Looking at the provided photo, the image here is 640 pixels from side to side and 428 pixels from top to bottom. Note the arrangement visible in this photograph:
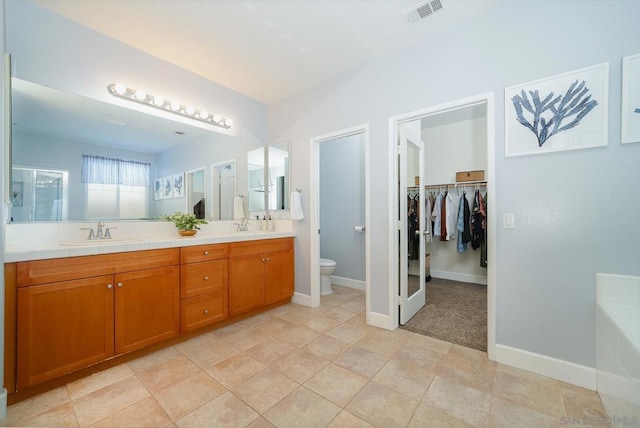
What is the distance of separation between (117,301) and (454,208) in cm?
442

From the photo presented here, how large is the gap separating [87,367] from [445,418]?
7.26ft

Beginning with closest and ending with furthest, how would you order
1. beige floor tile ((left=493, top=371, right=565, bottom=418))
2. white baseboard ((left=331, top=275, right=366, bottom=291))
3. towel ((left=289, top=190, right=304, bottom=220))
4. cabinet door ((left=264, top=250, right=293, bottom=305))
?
beige floor tile ((left=493, top=371, right=565, bottom=418)) → cabinet door ((left=264, top=250, right=293, bottom=305)) → towel ((left=289, top=190, right=304, bottom=220)) → white baseboard ((left=331, top=275, right=366, bottom=291))

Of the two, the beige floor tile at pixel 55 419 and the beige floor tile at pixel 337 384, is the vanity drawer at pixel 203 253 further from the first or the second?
the beige floor tile at pixel 337 384

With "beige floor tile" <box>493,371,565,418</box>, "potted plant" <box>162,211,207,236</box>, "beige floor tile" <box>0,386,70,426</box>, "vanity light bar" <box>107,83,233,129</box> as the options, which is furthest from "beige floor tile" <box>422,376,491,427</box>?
"vanity light bar" <box>107,83,233,129</box>

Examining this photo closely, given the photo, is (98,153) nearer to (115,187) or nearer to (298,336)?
(115,187)

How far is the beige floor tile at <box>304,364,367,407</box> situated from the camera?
1.52 m

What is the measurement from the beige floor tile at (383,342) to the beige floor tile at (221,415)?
1.04 metres

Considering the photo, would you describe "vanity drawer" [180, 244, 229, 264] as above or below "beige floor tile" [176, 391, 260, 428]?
above

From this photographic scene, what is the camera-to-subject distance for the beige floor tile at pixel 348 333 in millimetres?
2252

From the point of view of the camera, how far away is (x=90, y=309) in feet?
5.47

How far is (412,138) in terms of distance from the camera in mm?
2736

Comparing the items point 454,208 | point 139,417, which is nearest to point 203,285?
point 139,417

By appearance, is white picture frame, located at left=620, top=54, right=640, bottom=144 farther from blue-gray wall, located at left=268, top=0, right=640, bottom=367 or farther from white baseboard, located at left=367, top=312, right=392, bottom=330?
white baseboard, located at left=367, top=312, right=392, bottom=330

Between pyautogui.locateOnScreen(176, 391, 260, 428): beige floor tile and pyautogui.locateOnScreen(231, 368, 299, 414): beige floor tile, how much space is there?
5 cm
